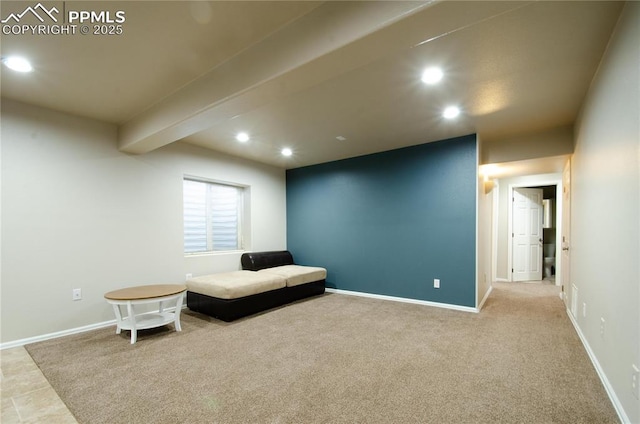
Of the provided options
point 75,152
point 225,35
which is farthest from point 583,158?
point 75,152

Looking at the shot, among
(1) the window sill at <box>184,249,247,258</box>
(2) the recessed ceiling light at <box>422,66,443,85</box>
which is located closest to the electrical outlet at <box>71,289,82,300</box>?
(1) the window sill at <box>184,249,247,258</box>

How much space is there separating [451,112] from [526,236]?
14.9ft

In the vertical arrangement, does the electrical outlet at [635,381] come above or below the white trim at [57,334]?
above

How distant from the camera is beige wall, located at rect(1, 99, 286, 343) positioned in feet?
9.18

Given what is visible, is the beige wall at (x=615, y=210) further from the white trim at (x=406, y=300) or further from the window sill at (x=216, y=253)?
the window sill at (x=216, y=253)

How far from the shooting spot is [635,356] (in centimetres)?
146

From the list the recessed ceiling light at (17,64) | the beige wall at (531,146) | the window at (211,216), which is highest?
the recessed ceiling light at (17,64)

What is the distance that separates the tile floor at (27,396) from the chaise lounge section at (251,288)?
1.59 meters

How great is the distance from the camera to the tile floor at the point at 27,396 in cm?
173

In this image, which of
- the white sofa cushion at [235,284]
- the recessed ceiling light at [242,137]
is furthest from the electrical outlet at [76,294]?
the recessed ceiling light at [242,137]

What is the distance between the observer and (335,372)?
225 centimetres

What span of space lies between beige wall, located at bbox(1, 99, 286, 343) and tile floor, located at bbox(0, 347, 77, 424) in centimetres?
66

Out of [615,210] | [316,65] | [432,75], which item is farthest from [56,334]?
[615,210]

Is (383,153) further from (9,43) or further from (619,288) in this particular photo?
(9,43)
